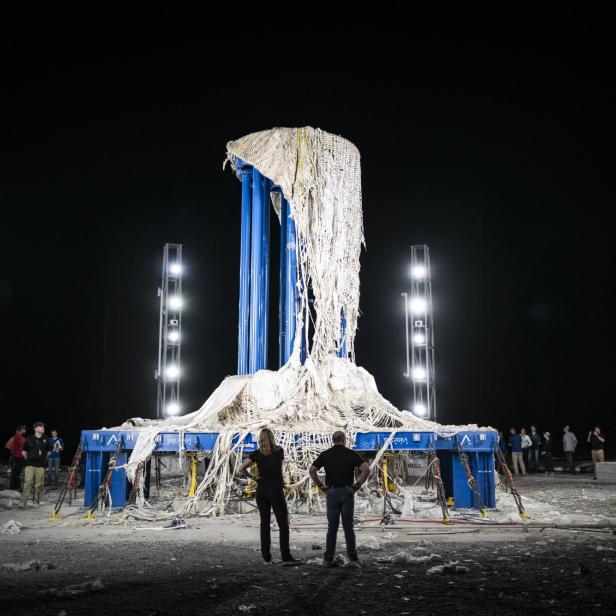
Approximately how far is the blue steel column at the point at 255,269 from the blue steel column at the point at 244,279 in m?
0.12

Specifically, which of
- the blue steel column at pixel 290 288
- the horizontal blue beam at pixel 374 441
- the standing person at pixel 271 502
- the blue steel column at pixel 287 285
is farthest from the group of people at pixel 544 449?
the standing person at pixel 271 502

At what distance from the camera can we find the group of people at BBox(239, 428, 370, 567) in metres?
6.61

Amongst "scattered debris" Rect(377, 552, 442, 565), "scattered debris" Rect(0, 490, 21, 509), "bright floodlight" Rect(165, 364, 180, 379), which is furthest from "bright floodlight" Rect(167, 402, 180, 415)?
"scattered debris" Rect(377, 552, 442, 565)

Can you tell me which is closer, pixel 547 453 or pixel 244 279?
pixel 244 279

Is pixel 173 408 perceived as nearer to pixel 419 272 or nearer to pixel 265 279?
pixel 265 279

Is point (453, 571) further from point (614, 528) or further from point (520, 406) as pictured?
point (520, 406)

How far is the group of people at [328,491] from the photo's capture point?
21.7 feet

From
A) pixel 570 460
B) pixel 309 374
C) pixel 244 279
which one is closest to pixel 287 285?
pixel 244 279

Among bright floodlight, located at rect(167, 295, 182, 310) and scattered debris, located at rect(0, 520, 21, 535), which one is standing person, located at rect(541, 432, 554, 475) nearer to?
bright floodlight, located at rect(167, 295, 182, 310)

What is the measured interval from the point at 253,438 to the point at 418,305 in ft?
31.2

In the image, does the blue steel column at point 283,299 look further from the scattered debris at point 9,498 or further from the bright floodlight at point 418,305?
the bright floodlight at point 418,305

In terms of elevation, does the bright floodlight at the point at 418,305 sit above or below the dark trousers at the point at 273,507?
above

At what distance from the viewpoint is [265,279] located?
44.5 ft

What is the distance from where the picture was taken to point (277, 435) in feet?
35.1
